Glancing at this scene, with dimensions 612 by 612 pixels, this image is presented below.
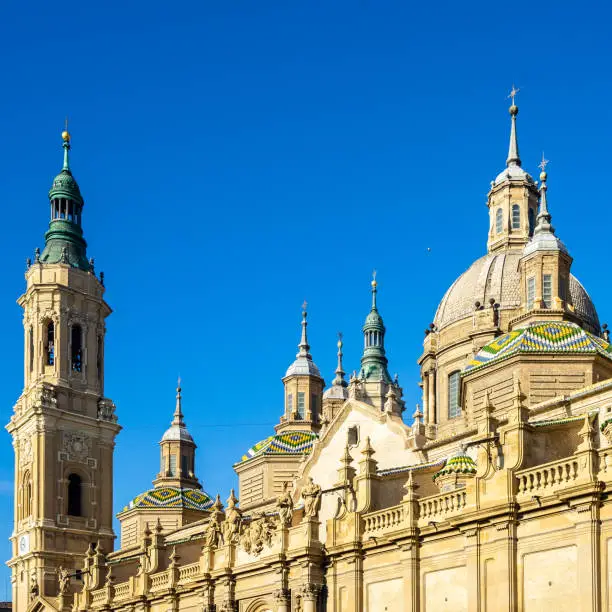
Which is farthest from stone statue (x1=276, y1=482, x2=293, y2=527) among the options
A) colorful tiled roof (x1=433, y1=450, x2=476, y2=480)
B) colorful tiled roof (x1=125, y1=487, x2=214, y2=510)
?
colorful tiled roof (x1=125, y1=487, x2=214, y2=510)

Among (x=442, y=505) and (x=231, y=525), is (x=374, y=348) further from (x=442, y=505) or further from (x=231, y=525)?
(x=442, y=505)

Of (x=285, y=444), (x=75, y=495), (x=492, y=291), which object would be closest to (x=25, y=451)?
(x=75, y=495)

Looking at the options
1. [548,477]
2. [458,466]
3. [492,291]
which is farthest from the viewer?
[492,291]

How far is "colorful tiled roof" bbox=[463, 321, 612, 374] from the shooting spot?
43781mm

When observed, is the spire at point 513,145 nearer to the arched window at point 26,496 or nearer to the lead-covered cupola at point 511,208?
the lead-covered cupola at point 511,208

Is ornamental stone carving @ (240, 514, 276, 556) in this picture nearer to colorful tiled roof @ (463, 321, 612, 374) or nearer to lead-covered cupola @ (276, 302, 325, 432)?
colorful tiled roof @ (463, 321, 612, 374)

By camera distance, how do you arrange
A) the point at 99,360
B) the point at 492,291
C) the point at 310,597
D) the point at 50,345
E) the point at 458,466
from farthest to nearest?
the point at 99,360 → the point at 50,345 → the point at 492,291 → the point at 458,466 → the point at 310,597

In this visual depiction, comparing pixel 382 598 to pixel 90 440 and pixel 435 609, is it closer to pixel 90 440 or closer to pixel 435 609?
pixel 435 609

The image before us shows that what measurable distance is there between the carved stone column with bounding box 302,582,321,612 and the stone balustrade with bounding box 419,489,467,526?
5.46m

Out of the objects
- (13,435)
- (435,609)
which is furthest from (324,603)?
(13,435)

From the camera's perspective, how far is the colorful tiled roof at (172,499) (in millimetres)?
72562

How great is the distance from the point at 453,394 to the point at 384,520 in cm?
2224

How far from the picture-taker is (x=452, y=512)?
3272 cm

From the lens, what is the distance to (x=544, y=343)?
144 feet
